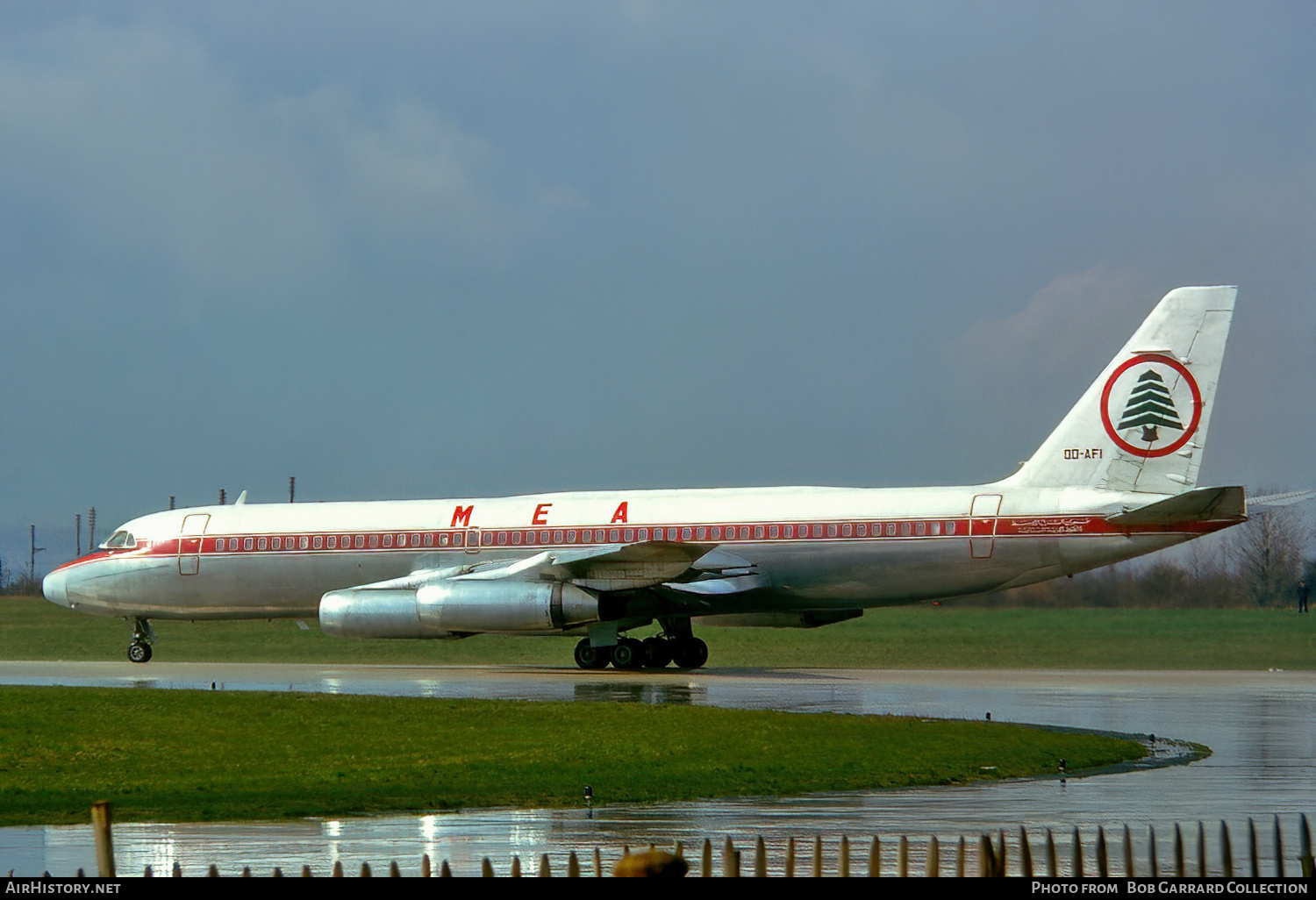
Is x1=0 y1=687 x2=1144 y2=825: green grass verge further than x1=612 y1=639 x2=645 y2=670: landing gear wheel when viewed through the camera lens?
No

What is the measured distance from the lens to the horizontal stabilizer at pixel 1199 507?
27938 millimetres

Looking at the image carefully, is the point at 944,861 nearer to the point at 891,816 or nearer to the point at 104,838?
the point at 891,816

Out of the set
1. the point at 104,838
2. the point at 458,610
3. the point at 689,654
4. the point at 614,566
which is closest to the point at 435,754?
the point at 104,838

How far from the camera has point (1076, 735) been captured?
61.4ft

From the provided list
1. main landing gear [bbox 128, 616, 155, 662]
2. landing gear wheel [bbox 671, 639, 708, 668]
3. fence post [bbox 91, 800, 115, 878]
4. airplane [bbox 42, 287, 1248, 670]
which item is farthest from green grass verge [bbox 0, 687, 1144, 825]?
main landing gear [bbox 128, 616, 155, 662]

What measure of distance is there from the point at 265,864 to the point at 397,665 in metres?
25.4

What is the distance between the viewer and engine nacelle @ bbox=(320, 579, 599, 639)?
98.6 feet

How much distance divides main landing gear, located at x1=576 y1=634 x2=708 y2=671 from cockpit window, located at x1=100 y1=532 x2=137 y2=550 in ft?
36.9

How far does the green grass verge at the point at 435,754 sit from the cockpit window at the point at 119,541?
13814mm

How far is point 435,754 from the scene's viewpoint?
698 inches

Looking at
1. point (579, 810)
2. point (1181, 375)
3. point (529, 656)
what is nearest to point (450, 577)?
point (529, 656)

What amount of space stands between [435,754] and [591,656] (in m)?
14.6

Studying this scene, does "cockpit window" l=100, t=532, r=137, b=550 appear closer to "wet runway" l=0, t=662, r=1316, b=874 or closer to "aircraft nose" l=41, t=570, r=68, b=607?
"aircraft nose" l=41, t=570, r=68, b=607

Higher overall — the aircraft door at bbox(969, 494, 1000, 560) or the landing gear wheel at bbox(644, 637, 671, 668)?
the aircraft door at bbox(969, 494, 1000, 560)
